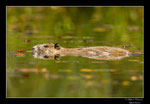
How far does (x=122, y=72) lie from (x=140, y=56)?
1.86 feet

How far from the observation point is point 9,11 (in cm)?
723

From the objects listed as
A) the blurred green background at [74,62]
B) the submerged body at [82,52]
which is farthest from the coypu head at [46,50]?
the blurred green background at [74,62]

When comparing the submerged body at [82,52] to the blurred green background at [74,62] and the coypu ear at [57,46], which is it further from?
the blurred green background at [74,62]

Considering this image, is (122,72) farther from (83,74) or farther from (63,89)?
(63,89)

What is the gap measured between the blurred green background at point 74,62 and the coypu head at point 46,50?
11cm

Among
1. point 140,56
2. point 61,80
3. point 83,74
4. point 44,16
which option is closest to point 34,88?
point 61,80

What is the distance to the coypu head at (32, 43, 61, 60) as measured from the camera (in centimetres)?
528

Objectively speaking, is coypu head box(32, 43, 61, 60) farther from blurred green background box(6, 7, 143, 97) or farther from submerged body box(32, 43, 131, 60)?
blurred green background box(6, 7, 143, 97)

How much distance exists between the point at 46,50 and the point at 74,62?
0.71m

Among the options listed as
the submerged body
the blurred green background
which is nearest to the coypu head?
the submerged body

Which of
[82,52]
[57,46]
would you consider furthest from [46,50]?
[82,52]

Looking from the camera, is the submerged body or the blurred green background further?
the submerged body

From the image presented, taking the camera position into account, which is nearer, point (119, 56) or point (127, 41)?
point (119, 56)

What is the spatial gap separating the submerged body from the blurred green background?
0.43ft
